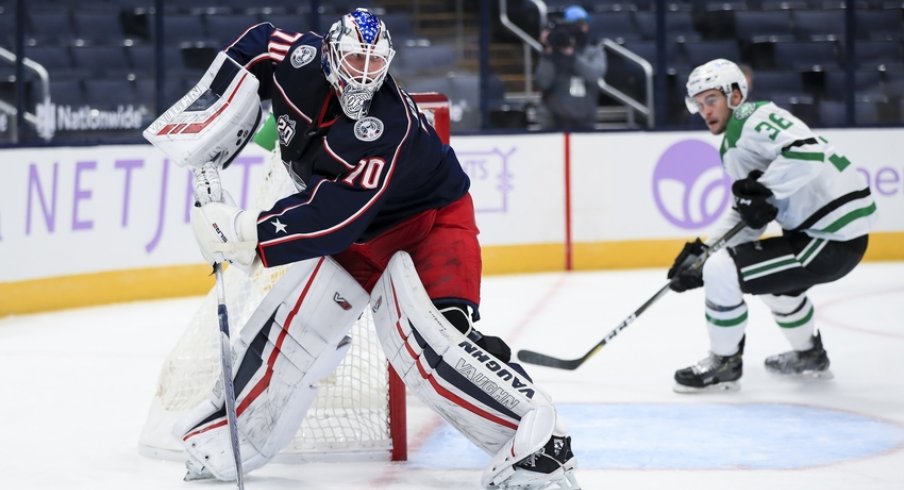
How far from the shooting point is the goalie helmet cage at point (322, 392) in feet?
10.7

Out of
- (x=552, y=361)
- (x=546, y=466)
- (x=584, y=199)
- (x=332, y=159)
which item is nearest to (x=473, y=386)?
(x=546, y=466)

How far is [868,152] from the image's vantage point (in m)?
7.07

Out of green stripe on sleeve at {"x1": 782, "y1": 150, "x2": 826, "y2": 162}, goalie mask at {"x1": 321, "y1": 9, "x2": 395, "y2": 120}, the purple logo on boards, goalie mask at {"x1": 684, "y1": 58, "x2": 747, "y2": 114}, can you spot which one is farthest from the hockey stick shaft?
the purple logo on boards

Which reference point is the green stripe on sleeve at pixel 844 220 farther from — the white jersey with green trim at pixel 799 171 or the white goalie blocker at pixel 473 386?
the white goalie blocker at pixel 473 386

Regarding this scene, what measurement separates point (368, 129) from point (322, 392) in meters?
1.06

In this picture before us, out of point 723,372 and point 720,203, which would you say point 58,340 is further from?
point 720,203

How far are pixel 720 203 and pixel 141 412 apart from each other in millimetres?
3998

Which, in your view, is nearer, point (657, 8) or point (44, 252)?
point (44, 252)

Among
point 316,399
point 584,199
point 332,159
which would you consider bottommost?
point 316,399

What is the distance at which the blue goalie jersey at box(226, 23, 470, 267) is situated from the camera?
267 centimetres

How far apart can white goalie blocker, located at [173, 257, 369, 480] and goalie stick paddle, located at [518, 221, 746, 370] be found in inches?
48.0

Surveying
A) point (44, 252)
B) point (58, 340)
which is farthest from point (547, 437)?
point (44, 252)

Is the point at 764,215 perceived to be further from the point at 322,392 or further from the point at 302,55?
the point at 302,55

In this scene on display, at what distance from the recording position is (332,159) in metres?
2.72
